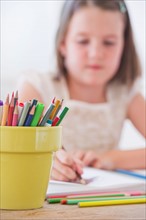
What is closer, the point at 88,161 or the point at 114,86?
the point at 88,161

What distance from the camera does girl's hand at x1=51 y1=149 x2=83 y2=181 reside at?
0.82m

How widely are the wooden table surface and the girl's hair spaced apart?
3.07 feet

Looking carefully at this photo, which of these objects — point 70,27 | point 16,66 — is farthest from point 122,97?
point 16,66

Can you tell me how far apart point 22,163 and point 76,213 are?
89 mm

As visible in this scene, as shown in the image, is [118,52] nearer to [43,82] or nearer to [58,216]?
[43,82]

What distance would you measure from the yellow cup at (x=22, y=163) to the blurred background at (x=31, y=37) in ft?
3.62

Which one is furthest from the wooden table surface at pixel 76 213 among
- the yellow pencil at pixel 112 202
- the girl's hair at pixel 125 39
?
the girl's hair at pixel 125 39

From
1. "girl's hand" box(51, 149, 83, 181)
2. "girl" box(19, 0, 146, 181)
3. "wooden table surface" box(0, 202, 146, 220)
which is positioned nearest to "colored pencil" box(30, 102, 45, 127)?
"wooden table surface" box(0, 202, 146, 220)

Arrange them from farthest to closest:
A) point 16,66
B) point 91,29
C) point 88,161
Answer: point 16,66, point 91,29, point 88,161

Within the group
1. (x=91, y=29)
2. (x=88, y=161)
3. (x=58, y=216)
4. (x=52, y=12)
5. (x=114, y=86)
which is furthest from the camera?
(x=52, y=12)

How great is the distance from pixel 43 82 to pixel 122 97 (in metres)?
0.26

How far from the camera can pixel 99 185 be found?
81 cm

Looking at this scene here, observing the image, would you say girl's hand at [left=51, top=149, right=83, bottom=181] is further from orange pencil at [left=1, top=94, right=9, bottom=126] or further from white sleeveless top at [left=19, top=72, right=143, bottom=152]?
white sleeveless top at [left=19, top=72, right=143, bottom=152]

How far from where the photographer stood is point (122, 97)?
1625 mm
